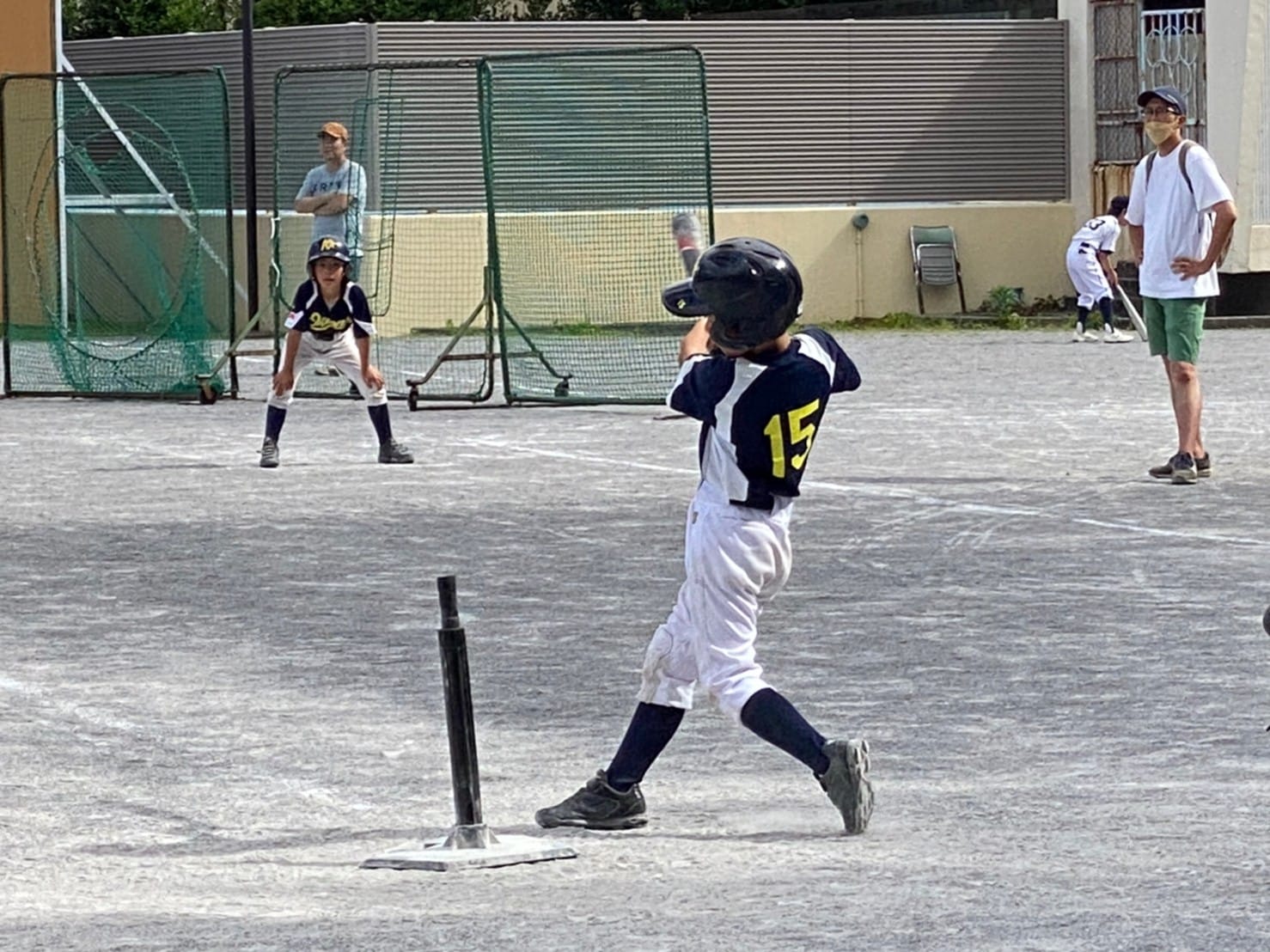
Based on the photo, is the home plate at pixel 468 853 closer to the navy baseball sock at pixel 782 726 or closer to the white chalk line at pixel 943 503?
the navy baseball sock at pixel 782 726

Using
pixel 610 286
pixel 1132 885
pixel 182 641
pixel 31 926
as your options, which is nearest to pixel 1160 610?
pixel 182 641

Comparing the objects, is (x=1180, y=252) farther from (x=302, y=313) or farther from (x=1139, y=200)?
(x=302, y=313)

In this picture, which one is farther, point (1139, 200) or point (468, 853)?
point (1139, 200)

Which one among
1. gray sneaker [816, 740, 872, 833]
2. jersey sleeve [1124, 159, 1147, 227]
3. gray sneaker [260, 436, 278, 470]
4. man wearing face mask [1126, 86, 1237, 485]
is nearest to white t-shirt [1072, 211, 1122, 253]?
jersey sleeve [1124, 159, 1147, 227]

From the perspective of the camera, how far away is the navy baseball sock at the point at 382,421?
15.9m

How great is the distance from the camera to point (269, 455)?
51.8 feet

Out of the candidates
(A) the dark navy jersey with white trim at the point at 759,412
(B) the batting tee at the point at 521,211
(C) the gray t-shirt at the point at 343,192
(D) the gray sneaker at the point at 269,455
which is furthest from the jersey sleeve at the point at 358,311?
(A) the dark navy jersey with white trim at the point at 759,412

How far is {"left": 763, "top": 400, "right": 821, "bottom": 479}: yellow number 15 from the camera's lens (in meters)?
6.68

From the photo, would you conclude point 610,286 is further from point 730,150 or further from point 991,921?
point 991,921

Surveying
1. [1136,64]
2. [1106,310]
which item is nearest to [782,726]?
[1106,310]

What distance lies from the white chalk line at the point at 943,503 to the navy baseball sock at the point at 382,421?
39.6 inches

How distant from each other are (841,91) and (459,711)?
86.0 ft

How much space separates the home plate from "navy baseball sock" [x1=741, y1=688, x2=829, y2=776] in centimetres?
57

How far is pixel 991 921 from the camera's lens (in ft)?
18.4
